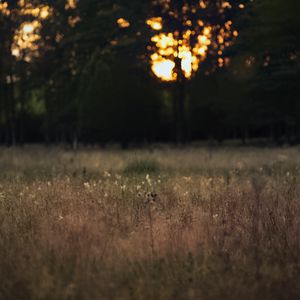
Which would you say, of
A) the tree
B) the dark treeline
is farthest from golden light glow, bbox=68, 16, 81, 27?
the tree

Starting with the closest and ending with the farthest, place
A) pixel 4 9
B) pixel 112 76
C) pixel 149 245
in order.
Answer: pixel 149 245 → pixel 4 9 → pixel 112 76

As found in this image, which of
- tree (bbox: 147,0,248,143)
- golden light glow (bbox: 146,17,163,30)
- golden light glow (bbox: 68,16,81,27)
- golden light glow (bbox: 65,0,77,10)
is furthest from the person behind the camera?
golden light glow (bbox: 68,16,81,27)

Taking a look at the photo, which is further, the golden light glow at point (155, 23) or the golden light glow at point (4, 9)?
the golden light glow at point (4, 9)

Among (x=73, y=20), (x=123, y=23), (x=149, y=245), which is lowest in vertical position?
(x=149, y=245)

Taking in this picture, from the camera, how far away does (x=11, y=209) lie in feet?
23.2

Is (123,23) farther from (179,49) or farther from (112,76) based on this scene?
(179,49)

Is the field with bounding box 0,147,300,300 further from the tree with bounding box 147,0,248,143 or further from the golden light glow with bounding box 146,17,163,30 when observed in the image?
the golden light glow with bounding box 146,17,163,30

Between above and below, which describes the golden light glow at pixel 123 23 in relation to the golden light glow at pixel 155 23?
above

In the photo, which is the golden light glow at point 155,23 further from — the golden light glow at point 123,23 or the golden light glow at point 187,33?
the golden light glow at point 123,23

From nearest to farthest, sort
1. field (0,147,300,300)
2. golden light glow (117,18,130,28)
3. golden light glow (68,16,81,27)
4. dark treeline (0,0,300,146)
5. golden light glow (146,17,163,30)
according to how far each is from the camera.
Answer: field (0,147,300,300) → dark treeline (0,0,300,146) → golden light glow (146,17,163,30) → golden light glow (117,18,130,28) → golden light glow (68,16,81,27)

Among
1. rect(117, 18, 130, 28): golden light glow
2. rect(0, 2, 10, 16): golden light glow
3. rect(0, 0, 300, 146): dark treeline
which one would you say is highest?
rect(0, 2, 10, 16): golden light glow

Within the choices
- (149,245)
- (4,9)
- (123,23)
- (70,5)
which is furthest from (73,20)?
(149,245)

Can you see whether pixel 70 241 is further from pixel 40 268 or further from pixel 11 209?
pixel 11 209

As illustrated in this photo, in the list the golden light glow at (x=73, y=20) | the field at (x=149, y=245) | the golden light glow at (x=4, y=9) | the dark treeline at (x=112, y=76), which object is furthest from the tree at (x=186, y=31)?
the field at (x=149, y=245)
